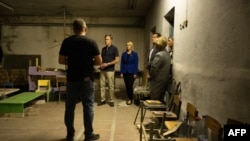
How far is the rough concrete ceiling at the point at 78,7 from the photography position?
6383 millimetres

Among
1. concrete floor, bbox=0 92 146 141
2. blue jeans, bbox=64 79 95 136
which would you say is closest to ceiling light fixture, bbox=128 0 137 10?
concrete floor, bbox=0 92 146 141

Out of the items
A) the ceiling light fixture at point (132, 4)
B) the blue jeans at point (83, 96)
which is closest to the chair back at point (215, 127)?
the blue jeans at point (83, 96)

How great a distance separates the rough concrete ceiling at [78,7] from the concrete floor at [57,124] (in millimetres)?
3006

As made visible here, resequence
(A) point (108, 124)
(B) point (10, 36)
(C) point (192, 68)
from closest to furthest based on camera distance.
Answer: (C) point (192, 68), (A) point (108, 124), (B) point (10, 36)

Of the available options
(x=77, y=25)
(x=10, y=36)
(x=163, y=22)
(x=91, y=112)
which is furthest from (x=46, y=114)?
(x=10, y=36)

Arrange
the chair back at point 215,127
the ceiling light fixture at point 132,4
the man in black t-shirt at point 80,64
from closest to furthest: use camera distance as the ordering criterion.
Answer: the chair back at point 215,127 < the man in black t-shirt at point 80,64 < the ceiling light fixture at point 132,4

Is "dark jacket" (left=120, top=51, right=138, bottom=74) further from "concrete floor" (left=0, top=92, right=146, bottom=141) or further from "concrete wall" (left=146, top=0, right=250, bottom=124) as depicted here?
"concrete wall" (left=146, top=0, right=250, bottom=124)

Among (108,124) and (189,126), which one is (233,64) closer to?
(189,126)

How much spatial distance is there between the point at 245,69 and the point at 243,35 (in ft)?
0.78

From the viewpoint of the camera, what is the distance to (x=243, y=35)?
1.59m

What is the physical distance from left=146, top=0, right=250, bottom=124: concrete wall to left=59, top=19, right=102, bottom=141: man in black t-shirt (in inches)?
45.0

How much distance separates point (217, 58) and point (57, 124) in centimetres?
280

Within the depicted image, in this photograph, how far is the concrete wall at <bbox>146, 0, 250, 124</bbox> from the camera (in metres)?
1.59

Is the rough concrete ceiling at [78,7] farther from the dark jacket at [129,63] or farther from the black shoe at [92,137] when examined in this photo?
the black shoe at [92,137]
